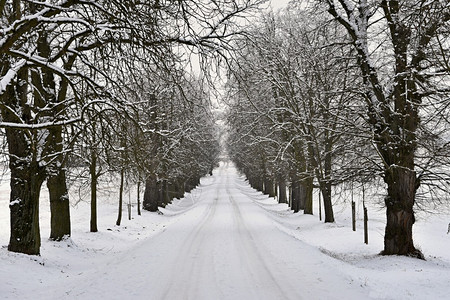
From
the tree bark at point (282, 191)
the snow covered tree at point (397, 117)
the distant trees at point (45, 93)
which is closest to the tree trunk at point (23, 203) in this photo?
the distant trees at point (45, 93)

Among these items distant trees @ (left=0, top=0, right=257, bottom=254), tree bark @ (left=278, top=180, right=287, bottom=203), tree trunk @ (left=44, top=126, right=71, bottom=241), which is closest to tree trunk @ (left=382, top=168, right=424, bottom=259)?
distant trees @ (left=0, top=0, right=257, bottom=254)

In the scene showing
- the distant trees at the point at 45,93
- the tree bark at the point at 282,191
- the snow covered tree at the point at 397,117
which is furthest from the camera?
the tree bark at the point at 282,191

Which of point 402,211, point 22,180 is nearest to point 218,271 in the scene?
point 22,180

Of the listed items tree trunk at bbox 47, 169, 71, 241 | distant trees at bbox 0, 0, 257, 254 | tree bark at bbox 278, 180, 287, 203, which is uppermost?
distant trees at bbox 0, 0, 257, 254

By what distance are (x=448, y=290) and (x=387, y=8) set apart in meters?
7.25

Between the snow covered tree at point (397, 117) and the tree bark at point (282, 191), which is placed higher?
the snow covered tree at point (397, 117)

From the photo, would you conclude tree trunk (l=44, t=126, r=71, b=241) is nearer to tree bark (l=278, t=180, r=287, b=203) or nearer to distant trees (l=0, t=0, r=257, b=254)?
distant trees (l=0, t=0, r=257, b=254)

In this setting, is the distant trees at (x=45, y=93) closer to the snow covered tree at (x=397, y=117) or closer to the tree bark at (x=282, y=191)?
the snow covered tree at (x=397, y=117)

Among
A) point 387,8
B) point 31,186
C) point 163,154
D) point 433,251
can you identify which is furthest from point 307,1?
point 163,154

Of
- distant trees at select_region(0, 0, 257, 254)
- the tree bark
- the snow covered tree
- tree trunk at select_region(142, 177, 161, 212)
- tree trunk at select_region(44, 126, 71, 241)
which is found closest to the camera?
distant trees at select_region(0, 0, 257, 254)

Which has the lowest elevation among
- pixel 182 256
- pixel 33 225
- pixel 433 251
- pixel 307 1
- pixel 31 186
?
pixel 433 251

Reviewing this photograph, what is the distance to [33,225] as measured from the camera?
31.6ft

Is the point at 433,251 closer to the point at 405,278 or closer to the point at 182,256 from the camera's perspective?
the point at 405,278

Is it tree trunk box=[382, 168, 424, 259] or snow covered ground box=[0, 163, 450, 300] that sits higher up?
tree trunk box=[382, 168, 424, 259]
